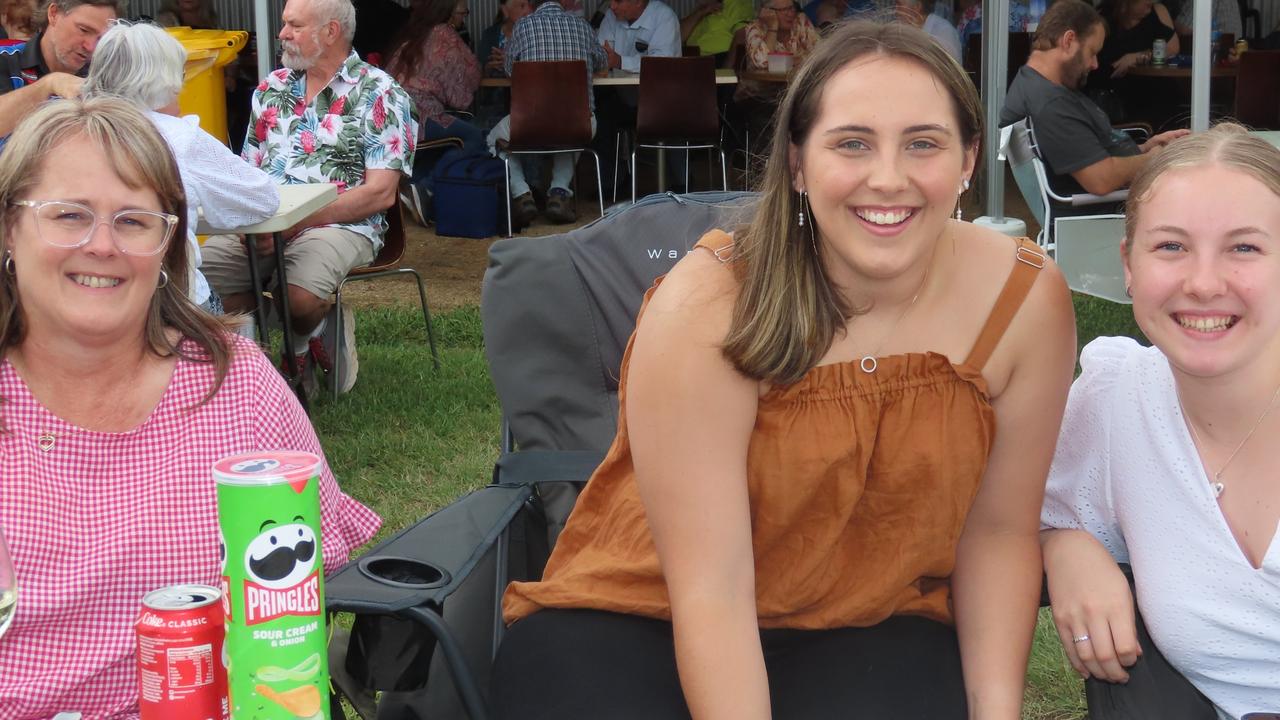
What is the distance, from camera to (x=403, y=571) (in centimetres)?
196

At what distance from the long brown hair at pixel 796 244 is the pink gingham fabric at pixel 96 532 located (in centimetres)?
67

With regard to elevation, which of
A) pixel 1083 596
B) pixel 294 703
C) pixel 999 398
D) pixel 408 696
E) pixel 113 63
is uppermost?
pixel 113 63

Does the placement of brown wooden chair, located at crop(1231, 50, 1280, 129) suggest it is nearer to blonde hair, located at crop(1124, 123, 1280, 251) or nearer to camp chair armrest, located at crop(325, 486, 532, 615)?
blonde hair, located at crop(1124, 123, 1280, 251)

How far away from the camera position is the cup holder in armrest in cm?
191

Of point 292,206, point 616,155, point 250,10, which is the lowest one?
point 616,155

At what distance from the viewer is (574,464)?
249cm

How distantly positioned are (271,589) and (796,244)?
0.94 metres

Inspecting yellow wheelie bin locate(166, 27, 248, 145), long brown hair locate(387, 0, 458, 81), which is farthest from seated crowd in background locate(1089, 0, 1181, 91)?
yellow wheelie bin locate(166, 27, 248, 145)

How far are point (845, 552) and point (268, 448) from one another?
858mm

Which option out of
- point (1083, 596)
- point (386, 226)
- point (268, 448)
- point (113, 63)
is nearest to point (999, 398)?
point (1083, 596)

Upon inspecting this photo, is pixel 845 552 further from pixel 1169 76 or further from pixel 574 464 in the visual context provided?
pixel 1169 76

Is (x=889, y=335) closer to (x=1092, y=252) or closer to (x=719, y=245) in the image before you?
(x=719, y=245)

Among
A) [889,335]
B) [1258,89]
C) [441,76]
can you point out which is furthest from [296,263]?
[1258,89]

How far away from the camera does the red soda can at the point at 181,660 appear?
4.48 ft
